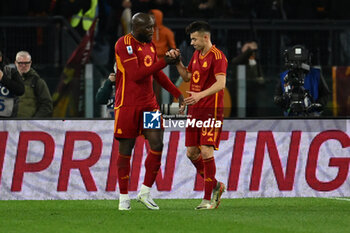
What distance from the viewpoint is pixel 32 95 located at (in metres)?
13.8

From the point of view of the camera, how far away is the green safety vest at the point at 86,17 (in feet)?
56.1

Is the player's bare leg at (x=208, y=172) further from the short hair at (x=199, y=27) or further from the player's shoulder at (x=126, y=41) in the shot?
the player's shoulder at (x=126, y=41)

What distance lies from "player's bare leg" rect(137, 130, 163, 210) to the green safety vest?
7046 mm

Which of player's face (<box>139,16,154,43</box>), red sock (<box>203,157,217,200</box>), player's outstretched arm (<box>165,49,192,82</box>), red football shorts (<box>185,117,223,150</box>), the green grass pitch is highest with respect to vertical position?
player's face (<box>139,16,154,43</box>)

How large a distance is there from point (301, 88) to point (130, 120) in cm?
362

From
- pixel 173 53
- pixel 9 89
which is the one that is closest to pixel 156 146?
pixel 173 53

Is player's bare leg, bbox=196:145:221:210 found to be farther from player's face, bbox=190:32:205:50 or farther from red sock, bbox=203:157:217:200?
player's face, bbox=190:32:205:50

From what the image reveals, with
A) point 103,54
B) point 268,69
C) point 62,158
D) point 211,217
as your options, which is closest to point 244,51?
point 268,69

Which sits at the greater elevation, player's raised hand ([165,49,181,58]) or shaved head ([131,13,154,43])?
shaved head ([131,13,154,43])

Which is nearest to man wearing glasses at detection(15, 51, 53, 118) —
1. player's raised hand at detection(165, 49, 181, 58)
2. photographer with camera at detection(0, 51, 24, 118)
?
photographer with camera at detection(0, 51, 24, 118)

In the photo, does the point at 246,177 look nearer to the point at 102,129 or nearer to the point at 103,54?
the point at 102,129

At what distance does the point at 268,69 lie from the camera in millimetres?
15242

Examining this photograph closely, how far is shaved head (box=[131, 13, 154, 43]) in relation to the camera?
1009cm

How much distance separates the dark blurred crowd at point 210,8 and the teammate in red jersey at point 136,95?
6831mm
